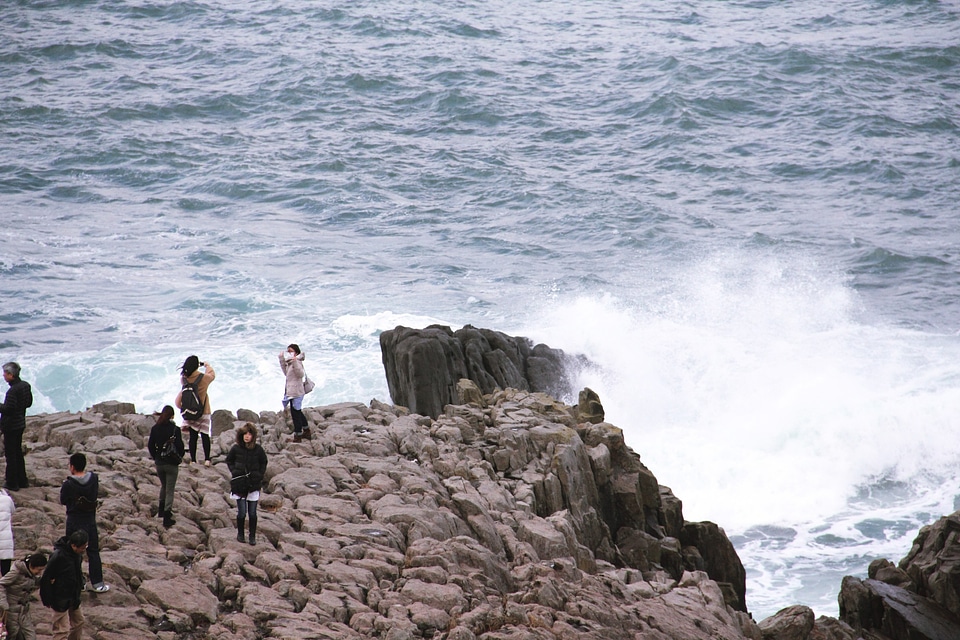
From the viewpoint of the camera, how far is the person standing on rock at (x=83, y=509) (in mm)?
12000

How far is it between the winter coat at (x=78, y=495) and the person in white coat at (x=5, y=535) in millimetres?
613

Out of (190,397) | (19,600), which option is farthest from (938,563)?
(19,600)

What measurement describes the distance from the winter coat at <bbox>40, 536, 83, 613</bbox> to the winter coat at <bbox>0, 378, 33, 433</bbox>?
4.30 m

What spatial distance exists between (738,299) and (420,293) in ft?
39.1

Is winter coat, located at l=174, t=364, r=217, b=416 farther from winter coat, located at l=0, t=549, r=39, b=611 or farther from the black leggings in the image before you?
winter coat, located at l=0, t=549, r=39, b=611

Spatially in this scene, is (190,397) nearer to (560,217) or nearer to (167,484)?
(167,484)

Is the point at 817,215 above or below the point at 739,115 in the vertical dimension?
below

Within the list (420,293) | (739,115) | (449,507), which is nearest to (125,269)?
(420,293)

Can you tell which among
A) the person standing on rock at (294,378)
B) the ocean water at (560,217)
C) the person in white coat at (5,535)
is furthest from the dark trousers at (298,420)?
the ocean water at (560,217)

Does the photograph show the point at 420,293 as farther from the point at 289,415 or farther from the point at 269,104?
the point at 269,104

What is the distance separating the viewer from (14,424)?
47.9 ft

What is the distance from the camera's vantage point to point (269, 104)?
54.3 meters

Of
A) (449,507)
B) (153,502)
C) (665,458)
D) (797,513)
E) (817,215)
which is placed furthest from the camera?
(817,215)

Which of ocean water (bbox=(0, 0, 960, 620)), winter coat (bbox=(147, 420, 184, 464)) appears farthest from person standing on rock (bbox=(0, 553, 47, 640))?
ocean water (bbox=(0, 0, 960, 620))
